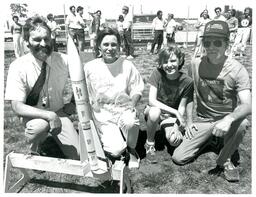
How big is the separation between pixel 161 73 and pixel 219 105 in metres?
0.91

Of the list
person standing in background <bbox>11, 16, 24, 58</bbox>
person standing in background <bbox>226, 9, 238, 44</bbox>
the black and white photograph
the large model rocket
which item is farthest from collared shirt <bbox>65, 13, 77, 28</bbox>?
the large model rocket

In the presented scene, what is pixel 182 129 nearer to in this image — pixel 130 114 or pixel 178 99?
pixel 178 99

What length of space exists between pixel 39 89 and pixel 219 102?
94.0 inches

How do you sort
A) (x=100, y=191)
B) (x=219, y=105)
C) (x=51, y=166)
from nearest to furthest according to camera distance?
(x=51, y=166)
(x=100, y=191)
(x=219, y=105)

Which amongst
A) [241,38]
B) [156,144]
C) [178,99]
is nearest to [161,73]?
[178,99]

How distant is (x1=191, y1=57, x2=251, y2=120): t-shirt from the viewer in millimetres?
3754

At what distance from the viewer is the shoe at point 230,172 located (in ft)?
12.3

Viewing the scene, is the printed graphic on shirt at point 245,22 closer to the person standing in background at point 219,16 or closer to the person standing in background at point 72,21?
the person standing in background at point 219,16

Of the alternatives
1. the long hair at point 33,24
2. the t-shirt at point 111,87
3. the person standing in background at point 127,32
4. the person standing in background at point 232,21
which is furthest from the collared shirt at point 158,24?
the long hair at point 33,24

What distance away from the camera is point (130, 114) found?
12.6 ft

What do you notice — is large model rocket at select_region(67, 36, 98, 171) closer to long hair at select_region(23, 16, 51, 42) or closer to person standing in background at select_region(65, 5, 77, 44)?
long hair at select_region(23, 16, 51, 42)

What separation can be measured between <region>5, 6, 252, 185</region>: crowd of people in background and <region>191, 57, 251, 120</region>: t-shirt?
1 cm

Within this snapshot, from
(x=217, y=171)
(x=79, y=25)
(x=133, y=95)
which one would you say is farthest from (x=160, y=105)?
(x=79, y=25)

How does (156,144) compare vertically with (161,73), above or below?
below
